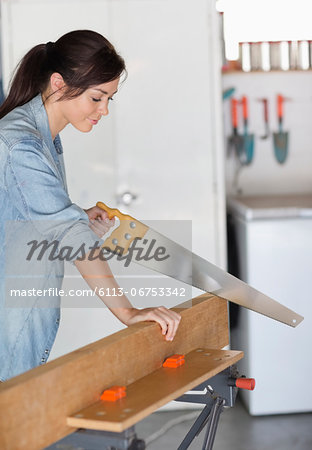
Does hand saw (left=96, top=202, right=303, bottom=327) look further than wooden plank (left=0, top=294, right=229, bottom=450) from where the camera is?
Yes

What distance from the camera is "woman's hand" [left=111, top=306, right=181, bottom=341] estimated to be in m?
1.62

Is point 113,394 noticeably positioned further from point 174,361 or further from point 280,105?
point 280,105

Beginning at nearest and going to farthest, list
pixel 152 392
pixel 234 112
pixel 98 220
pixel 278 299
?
pixel 152 392, pixel 98 220, pixel 278 299, pixel 234 112

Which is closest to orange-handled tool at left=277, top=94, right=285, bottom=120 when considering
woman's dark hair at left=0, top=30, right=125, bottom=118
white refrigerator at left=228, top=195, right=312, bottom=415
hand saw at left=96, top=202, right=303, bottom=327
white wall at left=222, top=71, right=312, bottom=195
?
white wall at left=222, top=71, right=312, bottom=195

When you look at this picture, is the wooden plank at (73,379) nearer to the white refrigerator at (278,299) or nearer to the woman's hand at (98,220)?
the woman's hand at (98,220)

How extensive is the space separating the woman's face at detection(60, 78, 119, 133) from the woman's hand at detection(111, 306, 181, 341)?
49 cm

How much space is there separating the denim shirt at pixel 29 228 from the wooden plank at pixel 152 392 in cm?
→ 32

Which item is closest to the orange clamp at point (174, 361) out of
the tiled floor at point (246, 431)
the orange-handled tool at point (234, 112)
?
the tiled floor at point (246, 431)

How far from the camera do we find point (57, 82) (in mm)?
1785

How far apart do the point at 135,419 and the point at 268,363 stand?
219 centimetres

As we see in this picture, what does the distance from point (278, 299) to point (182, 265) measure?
1648 millimetres

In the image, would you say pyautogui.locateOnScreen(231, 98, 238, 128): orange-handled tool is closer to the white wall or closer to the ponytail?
the white wall

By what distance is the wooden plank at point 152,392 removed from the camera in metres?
1.29

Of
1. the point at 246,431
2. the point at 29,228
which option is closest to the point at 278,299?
the point at 246,431
